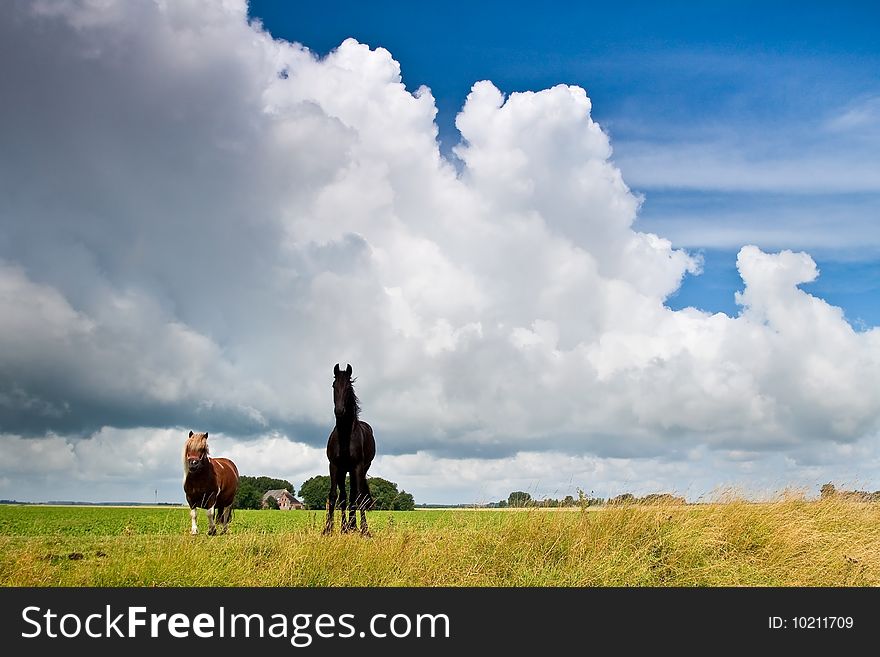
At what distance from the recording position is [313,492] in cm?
4691

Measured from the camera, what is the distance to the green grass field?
12639 millimetres

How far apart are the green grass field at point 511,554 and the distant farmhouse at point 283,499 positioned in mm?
43883

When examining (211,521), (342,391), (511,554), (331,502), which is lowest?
(511,554)

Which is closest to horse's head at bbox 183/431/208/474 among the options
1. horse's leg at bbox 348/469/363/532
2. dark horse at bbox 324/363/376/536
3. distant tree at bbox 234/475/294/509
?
dark horse at bbox 324/363/376/536

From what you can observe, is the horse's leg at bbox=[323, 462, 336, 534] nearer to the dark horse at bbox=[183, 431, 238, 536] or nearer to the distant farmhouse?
the dark horse at bbox=[183, 431, 238, 536]

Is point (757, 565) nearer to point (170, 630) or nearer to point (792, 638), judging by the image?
point (792, 638)

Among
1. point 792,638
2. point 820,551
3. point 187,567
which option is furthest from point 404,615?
point 820,551

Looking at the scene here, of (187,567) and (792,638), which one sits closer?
(792,638)

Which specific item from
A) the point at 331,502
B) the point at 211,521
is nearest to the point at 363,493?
the point at 331,502

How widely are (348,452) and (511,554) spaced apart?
5175 mm

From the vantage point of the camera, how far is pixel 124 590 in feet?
36.1

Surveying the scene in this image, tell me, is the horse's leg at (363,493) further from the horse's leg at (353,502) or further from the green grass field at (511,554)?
the green grass field at (511,554)

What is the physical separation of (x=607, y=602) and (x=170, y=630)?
20.7ft

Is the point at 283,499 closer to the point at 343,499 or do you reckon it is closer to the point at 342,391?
the point at 343,499
